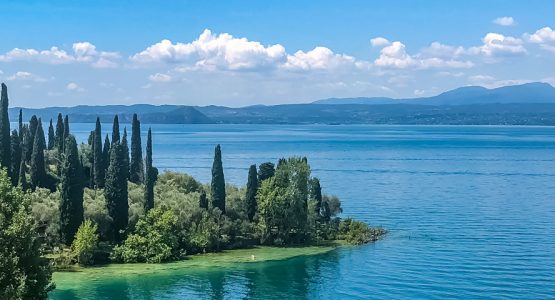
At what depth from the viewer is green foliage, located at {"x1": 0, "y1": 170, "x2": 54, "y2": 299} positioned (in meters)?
31.7

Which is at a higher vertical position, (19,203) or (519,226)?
(19,203)

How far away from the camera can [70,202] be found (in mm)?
68875

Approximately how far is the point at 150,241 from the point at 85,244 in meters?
6.99

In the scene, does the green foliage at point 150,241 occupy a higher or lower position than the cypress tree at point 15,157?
lower

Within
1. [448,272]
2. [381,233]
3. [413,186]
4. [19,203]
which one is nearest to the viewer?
[19,203]

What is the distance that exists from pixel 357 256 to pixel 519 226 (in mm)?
30026

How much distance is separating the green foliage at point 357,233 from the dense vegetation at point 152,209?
0.13 m

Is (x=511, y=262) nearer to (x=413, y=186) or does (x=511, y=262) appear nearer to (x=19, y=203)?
(x=19, y=203)

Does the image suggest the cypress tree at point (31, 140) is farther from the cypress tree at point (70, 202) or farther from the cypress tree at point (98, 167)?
the cypress tree at point (70, 202)

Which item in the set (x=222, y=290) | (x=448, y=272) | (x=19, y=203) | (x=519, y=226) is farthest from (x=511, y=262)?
(x=19, y=203)

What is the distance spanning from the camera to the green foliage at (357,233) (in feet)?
273

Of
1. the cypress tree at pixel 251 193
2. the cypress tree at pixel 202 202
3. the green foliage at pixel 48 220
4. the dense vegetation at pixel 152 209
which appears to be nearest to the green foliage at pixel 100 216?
the dense vegetation at pixel 152 209

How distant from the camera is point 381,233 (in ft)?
288

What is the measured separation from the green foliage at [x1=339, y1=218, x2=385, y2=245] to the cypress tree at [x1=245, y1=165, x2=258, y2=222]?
12.0m
